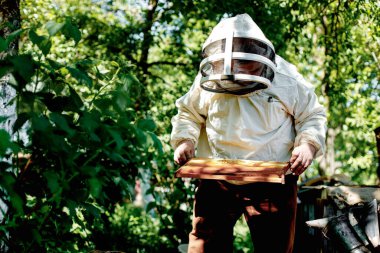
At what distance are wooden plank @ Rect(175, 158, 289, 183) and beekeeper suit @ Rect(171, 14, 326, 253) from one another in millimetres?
208

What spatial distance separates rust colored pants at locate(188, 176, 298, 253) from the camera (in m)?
2.60

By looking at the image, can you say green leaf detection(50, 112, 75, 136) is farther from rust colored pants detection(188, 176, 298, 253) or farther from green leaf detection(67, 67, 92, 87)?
rust colored pants detection(188, 176, 298, 253)

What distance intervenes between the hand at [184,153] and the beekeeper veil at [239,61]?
40cm

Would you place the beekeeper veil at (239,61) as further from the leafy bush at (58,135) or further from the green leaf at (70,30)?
the green leaf at (70,30)

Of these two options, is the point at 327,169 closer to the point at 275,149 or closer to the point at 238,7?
the point at 238,7

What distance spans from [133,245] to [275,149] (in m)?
3.66

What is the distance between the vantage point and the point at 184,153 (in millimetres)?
2773

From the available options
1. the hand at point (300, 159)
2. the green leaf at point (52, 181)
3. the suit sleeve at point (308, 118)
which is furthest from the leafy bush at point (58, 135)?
the suit sleeve at point (308, 118)

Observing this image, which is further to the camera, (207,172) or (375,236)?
(375,236)

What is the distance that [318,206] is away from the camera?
11.9ft

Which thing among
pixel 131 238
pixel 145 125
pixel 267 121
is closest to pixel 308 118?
pixel 267 121

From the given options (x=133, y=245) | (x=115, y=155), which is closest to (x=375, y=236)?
(x=115, y=155)

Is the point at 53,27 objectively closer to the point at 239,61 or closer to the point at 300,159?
the point at 239,61

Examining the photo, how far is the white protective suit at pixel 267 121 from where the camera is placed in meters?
2.63
